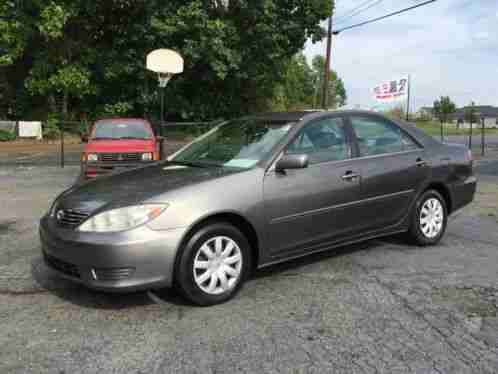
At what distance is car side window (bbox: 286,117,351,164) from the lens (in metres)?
4.52

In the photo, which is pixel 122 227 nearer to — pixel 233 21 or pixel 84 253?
pixel 84 253

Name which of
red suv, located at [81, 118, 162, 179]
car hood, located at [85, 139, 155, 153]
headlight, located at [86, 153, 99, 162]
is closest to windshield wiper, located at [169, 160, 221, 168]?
red suv, located at [81, 118, 162, 179]

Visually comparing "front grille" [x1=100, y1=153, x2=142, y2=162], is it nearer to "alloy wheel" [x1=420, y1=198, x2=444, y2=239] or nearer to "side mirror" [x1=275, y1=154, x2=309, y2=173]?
"alloy wheel" [x1=420, y1=198, x2=444, y2=239]

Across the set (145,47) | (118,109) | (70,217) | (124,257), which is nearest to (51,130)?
(118,109)

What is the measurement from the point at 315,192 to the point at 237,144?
35.0 inches

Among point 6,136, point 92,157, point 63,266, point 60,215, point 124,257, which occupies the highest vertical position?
point 6,136

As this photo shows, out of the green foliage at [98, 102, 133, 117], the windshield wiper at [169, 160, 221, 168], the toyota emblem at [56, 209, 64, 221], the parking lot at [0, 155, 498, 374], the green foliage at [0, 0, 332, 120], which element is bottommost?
the parking lot at [0, 155, 498, 374]

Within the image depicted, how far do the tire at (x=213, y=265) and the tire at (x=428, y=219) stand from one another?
2.26 metres

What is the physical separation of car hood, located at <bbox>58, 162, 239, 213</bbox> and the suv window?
1524 millimetres

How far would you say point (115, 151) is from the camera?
999cm

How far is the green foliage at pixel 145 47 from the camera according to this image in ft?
84.4

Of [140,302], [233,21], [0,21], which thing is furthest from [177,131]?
[140,302]

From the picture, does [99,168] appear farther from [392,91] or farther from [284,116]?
[392,91]

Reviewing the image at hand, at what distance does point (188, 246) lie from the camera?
12.2 feet
